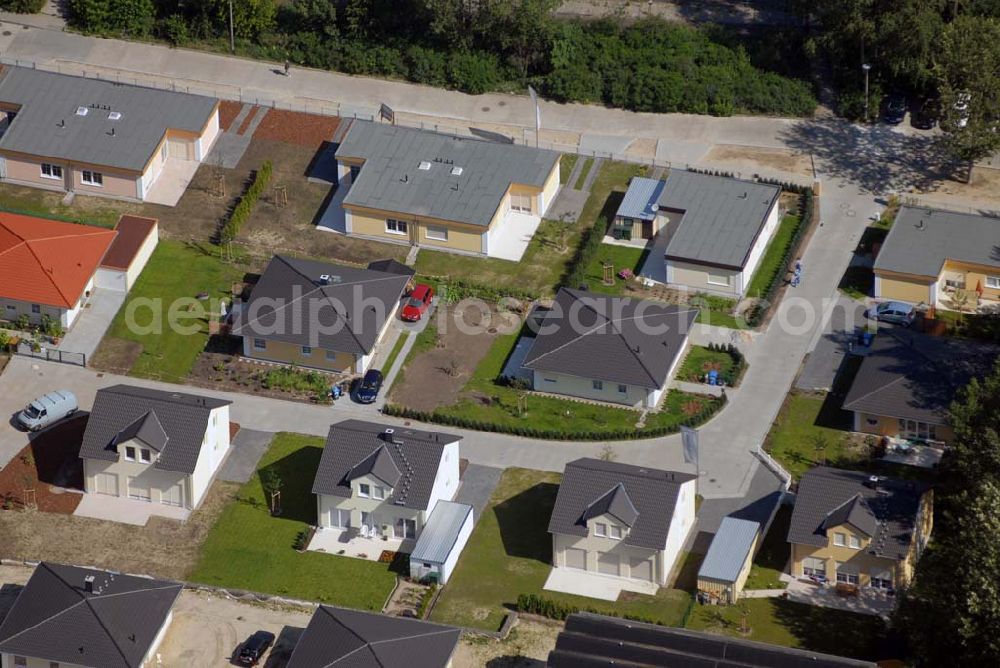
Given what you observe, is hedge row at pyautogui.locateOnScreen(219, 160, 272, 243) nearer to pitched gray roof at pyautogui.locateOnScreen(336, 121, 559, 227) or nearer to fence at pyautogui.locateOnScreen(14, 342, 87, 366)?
pitched gray roof at pyautogui.locateOnScreen(336, 121, 559, 227)

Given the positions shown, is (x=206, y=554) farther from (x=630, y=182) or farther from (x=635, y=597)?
(x=630, y=182)

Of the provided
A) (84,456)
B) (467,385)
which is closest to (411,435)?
(467,385)

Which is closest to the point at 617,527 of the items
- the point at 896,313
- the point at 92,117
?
the point at 896,313

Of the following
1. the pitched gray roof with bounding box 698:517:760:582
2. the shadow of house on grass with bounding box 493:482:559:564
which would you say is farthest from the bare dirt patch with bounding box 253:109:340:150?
the pitched gray roof with bounding box 698:517:760:582

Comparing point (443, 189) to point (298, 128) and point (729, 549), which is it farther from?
point (729, 549)

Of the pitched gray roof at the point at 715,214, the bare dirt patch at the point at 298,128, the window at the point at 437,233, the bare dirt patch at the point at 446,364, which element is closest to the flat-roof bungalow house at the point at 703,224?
the pitched gray roof at the point at 715,214

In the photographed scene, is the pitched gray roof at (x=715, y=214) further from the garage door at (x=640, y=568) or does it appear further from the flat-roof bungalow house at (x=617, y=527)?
the garage door at (x=640, y=568)
